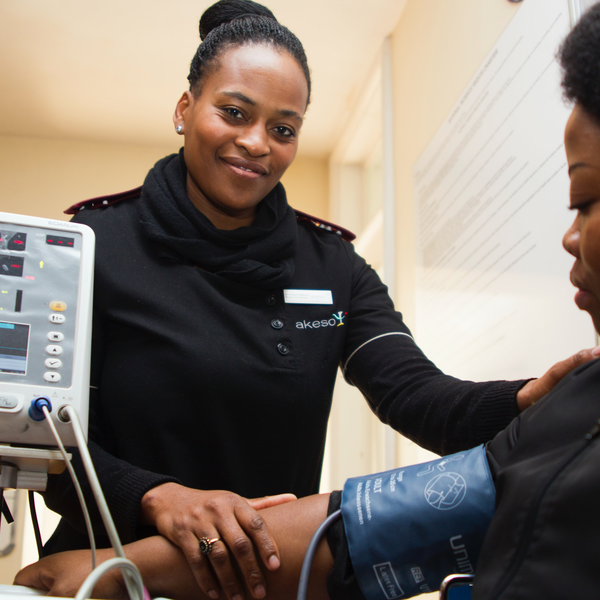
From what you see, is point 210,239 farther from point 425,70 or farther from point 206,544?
point 425,70

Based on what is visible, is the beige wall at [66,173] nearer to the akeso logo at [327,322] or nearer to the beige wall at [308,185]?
the beige wall at [308,185]

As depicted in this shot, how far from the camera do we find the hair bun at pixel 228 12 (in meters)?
1.18

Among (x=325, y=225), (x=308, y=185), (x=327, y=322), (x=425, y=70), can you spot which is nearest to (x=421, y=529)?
(x=327, y=322)

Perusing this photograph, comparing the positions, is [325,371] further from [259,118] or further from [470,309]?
[470,309]

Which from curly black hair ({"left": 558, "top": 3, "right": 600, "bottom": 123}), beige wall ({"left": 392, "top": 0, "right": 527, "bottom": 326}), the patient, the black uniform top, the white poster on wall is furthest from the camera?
beige wall ({"left": 392, "top": 0, "right": 527, "bottom": 326})

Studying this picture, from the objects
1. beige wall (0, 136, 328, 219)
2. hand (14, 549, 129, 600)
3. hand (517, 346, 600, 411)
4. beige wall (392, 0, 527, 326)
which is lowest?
hand (14, 549, 129, 600)

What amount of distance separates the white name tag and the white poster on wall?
1.60 feet

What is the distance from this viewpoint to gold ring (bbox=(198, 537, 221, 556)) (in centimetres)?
67

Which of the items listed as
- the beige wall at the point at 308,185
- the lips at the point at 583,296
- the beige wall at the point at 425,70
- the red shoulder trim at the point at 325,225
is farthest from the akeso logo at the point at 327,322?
the beige wall at the point at 308,185

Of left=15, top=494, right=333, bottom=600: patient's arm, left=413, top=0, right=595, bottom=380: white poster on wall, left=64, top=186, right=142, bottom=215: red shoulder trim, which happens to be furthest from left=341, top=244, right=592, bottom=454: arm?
left=64, top=186, right=142, bottom=215: red shoulder trim

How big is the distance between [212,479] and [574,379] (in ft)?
2.14

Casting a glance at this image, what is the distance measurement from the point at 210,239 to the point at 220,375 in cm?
25

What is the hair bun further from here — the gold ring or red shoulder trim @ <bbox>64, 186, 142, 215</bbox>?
the gold ring

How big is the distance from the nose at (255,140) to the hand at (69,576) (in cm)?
66
